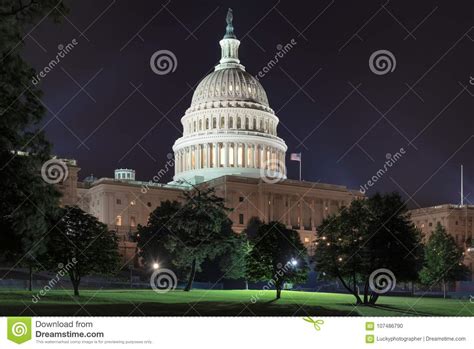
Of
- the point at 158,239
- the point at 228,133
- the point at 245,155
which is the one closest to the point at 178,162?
the point at 228,133

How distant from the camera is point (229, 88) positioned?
123250 millimetres

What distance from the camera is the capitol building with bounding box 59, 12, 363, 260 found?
10781 centimetres

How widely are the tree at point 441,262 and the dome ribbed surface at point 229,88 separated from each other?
52138 millimetres

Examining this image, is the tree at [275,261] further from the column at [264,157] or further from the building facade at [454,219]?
the building facade at [454,219]

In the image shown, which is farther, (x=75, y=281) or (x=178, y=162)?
(x=178, y=162)

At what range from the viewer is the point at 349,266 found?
39562 mm

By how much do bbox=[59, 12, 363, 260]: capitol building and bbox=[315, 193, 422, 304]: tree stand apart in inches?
2289

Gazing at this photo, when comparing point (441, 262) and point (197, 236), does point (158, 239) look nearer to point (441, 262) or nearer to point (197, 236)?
point (197, 236)

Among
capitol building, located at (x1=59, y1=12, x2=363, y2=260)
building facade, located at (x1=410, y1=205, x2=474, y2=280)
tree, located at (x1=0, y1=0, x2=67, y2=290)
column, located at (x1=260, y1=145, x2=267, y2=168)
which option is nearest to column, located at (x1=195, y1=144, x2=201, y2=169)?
capitol building, located at (x1=59, y1=12, x2=363, y2=260)

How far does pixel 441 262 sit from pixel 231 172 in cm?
5260

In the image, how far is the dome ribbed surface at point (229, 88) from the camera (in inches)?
4850

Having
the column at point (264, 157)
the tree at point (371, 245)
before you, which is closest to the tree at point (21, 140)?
the tree at point (371, 245)

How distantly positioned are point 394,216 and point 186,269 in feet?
64.2
